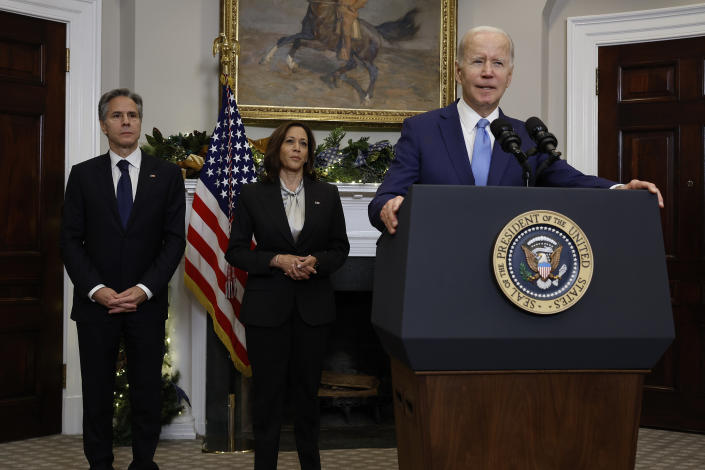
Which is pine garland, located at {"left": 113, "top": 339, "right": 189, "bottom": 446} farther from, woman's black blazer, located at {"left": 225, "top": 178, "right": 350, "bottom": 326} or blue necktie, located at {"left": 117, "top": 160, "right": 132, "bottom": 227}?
woman's black blazer, located at {"left": 225, "top": 178, "right": 350, "bottom": 326}

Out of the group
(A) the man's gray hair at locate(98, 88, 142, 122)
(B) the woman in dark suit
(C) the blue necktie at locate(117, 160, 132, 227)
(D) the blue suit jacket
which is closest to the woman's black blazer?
(B) the woman in dark suit

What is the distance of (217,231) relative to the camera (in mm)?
4402

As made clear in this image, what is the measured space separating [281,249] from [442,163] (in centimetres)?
146

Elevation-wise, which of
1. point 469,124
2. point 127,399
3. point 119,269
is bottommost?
point 127,399

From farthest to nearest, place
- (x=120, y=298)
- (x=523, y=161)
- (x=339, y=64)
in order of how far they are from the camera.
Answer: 1. (x=339, y=64)
2. (x=120, y=298)
3. (x=523, y=161)

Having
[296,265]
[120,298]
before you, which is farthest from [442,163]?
[120,298]

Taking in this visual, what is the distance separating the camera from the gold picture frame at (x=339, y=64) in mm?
5094

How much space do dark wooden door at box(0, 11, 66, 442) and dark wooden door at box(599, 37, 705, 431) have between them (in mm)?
3548

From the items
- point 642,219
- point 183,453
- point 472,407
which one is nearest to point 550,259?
point 642,219

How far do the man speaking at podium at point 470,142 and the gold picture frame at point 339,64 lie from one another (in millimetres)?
3006

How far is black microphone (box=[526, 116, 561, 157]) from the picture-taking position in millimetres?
1875

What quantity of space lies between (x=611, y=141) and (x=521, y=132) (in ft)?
Result: 10.8

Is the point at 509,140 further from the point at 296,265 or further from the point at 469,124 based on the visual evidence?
the point at 296,265

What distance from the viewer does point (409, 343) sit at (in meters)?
1.67
